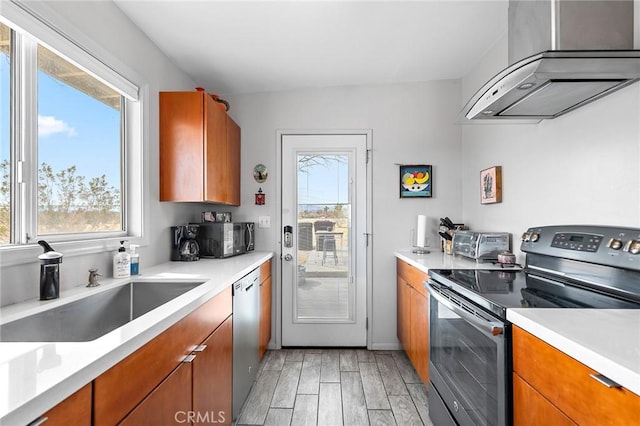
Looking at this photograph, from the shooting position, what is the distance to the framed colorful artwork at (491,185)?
2.49m

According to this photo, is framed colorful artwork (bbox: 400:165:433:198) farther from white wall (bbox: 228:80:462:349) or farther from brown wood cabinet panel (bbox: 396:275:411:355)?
brown wood cabinet panel (bbox: 396:275:411:355)

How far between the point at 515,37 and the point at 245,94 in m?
2.28

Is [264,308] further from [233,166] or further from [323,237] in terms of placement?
[233,166]

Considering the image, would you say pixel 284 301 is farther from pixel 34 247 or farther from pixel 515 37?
pixel 515 37

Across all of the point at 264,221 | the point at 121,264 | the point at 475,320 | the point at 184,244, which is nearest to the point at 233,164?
the point at 264,221

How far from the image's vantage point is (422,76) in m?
3.08

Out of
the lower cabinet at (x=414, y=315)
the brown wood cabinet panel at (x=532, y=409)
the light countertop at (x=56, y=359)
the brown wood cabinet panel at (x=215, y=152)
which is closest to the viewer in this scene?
the light countertop at (x=56, y=359)

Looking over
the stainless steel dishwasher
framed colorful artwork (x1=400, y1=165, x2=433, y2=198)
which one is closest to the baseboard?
the stainless steel dishwasher

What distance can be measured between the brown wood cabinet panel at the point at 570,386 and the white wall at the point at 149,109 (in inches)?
70.8

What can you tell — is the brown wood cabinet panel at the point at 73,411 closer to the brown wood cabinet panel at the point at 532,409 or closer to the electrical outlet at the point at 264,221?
the brown wood cabinet panel at the point at 532,409

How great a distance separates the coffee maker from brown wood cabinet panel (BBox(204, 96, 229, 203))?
318 millimetres

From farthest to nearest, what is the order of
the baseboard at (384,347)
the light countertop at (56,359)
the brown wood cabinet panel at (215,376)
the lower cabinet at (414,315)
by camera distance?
the baseboard at (384,347)
the lower cabinet at (414,315)
the brown wood cabinet panel at (215,376)
the light countertop at (56,359)

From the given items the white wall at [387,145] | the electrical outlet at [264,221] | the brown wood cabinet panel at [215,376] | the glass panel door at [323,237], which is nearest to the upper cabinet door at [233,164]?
the white wall at [387,145]

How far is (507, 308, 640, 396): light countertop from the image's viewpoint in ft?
2.36
